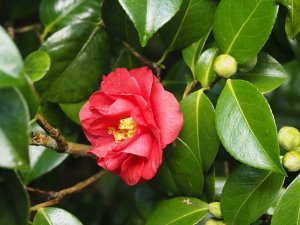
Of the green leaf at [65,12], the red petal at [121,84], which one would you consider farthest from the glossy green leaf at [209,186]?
the green leaf at [65,12]

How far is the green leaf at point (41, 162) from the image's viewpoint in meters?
1.30

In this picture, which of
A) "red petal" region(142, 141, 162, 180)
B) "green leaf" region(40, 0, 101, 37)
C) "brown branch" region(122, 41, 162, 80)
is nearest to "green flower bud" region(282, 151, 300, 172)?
"red petal" region(142, 141, 162, 180)

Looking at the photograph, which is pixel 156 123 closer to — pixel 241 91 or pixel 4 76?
pixel 241 91

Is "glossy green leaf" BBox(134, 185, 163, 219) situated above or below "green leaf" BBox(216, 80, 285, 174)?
below

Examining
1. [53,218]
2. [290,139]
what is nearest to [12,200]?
[53,218]

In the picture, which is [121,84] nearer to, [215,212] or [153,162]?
[153,162]

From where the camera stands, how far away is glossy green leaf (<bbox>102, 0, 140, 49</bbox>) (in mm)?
1218

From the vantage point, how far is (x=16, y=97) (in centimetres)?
79

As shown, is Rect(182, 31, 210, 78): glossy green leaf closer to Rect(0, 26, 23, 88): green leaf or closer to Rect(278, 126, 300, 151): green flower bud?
Rect(278, 126, 300, 151): green flower bud

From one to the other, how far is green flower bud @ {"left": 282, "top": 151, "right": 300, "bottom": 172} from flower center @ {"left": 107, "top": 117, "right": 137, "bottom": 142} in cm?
27

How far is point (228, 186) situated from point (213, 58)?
25cm

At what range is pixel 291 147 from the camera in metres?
1.02

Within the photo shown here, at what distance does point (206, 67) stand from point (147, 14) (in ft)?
0.60

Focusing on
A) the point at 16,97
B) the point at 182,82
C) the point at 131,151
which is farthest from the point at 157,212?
the point at 16,97
